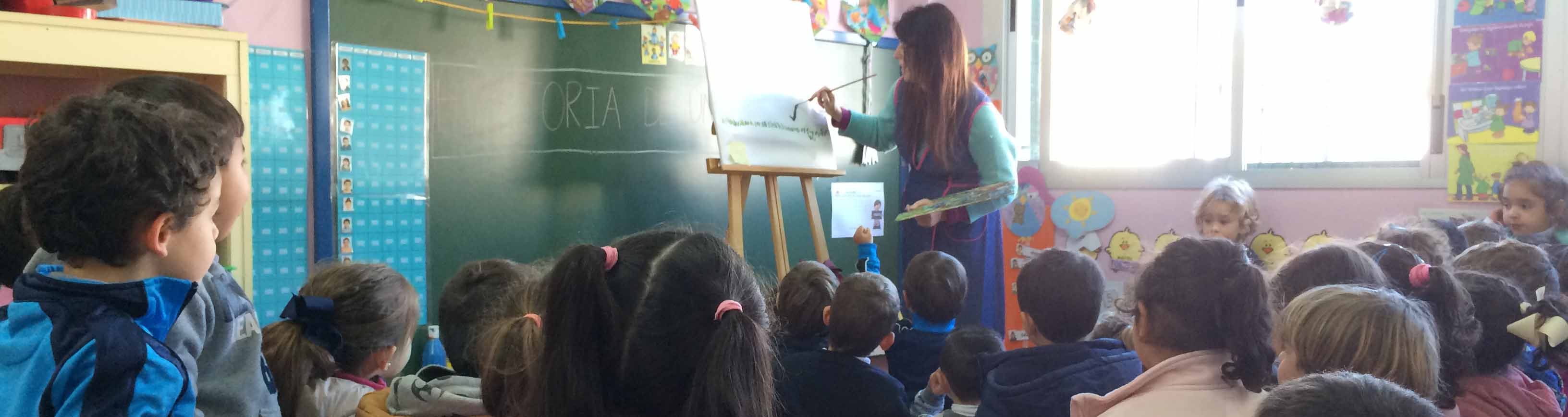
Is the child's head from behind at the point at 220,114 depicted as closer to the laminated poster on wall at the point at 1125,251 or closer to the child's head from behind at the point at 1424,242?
the child's head from behind at the point at 1424,242

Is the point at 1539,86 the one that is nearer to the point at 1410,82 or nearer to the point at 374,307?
the point at 1410,82

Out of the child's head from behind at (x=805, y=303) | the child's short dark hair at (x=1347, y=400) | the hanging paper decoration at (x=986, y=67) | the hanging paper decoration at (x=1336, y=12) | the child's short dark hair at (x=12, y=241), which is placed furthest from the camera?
the hanging paper decoration at (x=986, y=67)

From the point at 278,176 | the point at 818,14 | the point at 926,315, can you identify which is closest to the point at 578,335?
the point at 926,315

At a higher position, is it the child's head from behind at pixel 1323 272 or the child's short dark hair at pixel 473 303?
the child's head from behind at pixel 1323 272

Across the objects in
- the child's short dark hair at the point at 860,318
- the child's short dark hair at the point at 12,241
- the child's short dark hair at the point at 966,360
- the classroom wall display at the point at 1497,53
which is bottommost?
the child's short dark hair at the point at 966,360

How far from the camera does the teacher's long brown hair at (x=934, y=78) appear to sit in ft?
9.69

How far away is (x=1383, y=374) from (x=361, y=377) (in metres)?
1.51

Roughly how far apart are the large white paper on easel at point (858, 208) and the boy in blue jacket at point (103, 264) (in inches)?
130

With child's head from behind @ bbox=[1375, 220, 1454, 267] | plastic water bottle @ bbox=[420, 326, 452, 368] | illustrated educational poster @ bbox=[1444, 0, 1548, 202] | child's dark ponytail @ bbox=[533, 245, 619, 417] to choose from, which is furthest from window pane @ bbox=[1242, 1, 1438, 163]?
child's dark ponytail @ bbox=[533, 245, 619, 417]

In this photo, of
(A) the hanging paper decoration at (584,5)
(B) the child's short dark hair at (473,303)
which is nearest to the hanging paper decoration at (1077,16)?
(A) the hanging paper decoration at (584,5)

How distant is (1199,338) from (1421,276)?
0.41m

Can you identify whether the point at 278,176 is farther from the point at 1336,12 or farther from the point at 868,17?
the point at 1336,12

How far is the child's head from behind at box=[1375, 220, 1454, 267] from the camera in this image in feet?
7.23

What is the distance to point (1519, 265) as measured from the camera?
77.6 inches
